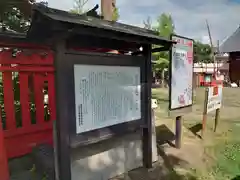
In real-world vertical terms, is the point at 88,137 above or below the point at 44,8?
below

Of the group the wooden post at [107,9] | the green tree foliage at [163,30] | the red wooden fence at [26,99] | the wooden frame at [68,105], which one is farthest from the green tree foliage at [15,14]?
the green tree foliage at [163,30]

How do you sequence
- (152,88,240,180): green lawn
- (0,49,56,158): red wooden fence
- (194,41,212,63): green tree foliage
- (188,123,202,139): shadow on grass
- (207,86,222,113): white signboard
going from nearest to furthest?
(0,49,56,158): red wooden fence → (152,88,240,180): green lawn → (207,86,222,113): white signboard → (188,123,202,139): shadow on grass → (194,41,212,63): green tree foliage

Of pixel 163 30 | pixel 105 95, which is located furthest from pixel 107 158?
pixel 163 30

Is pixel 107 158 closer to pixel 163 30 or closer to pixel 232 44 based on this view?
pixel 163 30

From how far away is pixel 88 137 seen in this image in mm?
2867

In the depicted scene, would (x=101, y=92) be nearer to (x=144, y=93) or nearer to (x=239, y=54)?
(x=144, y=93)

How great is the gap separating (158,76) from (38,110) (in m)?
26.5

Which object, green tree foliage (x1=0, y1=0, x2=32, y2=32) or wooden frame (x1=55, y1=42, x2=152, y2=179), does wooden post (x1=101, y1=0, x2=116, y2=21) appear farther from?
green tree foliage (x1=0, y1=0, x2=32, y2=32)

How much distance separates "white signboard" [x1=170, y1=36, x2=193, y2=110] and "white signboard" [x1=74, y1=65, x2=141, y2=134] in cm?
113

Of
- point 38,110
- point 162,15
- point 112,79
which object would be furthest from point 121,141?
point 162,15

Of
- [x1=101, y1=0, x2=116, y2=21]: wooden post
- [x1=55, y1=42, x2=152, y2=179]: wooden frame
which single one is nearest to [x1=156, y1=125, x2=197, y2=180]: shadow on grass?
[x1=55, y1=42, x2=152, y2=179]: wooden frame

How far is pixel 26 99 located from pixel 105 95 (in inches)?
63.1

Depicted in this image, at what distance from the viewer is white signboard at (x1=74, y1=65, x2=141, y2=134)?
279cm

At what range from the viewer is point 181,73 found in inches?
180
